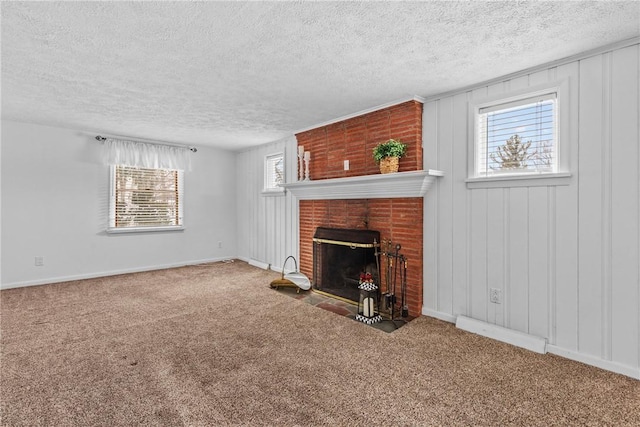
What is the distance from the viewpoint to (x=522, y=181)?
2713mm

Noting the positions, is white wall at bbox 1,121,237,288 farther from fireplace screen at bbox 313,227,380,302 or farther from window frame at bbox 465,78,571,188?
window frame at bbox 465,78,571,188

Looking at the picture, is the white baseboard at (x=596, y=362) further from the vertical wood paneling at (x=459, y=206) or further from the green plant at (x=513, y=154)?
the green plant at (x=513, y=154)

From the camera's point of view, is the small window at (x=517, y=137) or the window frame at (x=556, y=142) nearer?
the window frame at (x=556, y=142)

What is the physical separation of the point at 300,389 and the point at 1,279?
4790mm

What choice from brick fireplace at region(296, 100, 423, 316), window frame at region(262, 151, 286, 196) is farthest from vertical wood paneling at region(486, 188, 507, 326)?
window frame at region(262, 151, 286, 196)

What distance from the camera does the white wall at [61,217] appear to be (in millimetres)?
4406

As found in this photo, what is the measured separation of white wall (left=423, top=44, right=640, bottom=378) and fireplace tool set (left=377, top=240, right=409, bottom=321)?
456 mm

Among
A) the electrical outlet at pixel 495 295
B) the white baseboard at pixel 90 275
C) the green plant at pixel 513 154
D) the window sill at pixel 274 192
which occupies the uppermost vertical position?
the green plant at pixel 513 154

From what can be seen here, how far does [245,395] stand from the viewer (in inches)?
79.2

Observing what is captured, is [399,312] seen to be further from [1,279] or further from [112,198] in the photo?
[1,279]

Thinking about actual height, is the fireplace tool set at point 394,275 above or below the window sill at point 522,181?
below

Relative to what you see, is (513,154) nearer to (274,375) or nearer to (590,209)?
(590,209)

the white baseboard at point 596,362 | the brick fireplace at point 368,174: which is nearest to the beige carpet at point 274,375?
the white baseboard at point 596,362

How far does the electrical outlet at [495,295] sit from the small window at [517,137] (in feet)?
3.44
